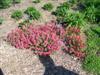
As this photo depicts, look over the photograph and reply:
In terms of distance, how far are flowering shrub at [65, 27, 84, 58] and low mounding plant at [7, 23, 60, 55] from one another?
495 millimetres

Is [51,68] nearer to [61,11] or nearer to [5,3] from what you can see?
[61,11]

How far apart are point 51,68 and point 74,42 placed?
6.13 ft

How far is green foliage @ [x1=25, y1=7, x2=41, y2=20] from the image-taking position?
1659 cm

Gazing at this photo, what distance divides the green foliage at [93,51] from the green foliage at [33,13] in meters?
2.83

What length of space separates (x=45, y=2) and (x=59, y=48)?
15.5ft

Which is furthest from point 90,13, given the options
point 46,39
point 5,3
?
point 5,3

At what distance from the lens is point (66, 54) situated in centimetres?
1416

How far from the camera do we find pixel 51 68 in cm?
1327

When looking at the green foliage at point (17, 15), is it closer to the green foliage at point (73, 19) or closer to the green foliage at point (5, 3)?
the green foliage at point (5, 3)

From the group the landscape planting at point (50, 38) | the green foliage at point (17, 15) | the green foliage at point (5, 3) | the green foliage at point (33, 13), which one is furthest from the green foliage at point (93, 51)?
the green foliage at point (5, 3)

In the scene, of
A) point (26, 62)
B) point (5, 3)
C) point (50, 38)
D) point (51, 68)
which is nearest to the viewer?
point (51, 68)

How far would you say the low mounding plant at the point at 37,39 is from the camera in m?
14.2

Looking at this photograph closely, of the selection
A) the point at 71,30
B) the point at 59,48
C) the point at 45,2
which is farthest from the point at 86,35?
the point at 45,2

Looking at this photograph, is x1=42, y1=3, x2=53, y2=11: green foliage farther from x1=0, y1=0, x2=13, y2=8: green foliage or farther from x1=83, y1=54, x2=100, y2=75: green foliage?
x1=83, y1=54, x2=100, y2=75: green foliage
